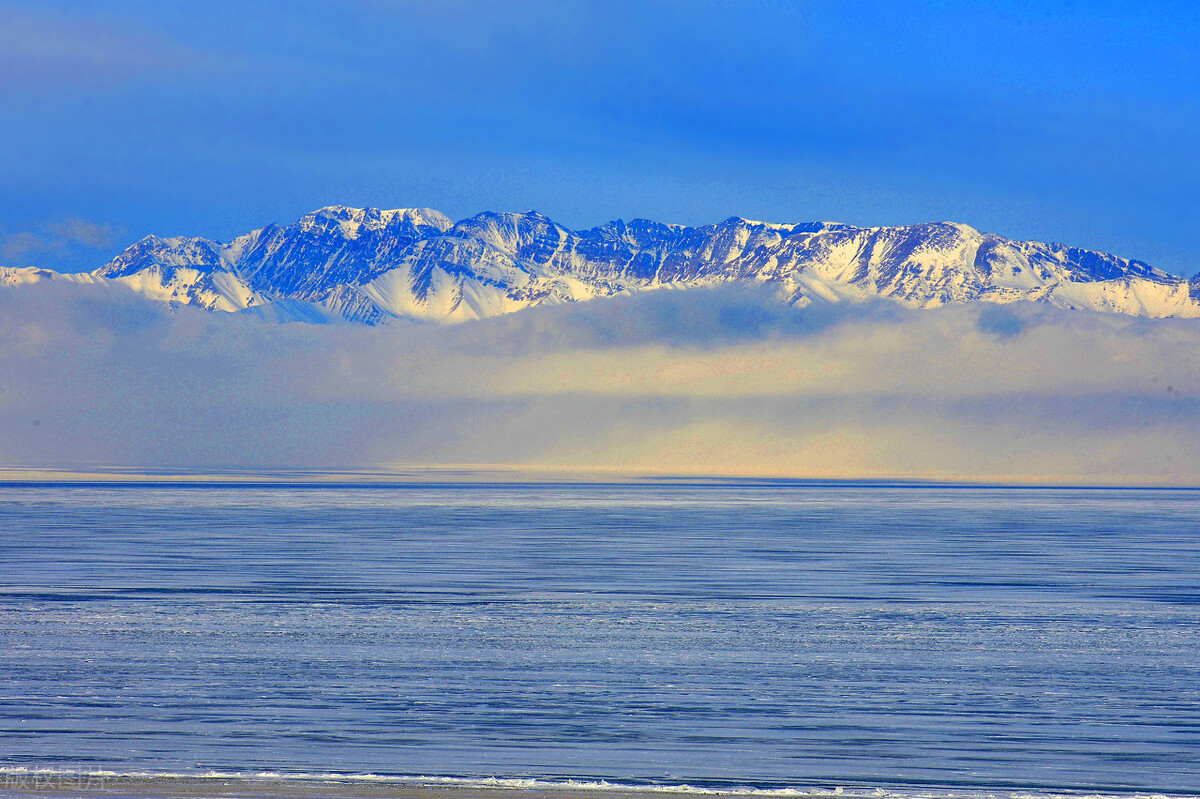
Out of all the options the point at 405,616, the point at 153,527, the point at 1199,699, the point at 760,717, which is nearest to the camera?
the point at 760,717

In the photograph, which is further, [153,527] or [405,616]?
[153,527]

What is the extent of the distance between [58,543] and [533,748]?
65061mm

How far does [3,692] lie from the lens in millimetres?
28359

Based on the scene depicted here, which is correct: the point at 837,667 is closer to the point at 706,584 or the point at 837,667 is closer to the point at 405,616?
the point at 405,616

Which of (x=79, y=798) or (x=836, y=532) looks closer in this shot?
(x=79, y=798)

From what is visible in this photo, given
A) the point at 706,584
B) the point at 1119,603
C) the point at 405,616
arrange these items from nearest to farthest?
the point at 405,616 → the point at 1119,603 → the point at 706,584

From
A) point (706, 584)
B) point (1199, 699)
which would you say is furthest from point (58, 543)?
point (1199, 699)

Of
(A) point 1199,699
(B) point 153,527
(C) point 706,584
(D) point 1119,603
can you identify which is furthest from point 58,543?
(A) point 1199,699

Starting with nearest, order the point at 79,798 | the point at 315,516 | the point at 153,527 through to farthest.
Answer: the point at 79,798
the point at 153,527
the point at 315,516

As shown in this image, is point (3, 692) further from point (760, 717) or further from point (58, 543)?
point (58, 543)

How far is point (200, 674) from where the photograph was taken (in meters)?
30.8

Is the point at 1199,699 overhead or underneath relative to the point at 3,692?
overhead

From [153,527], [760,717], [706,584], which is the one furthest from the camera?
[153,527]

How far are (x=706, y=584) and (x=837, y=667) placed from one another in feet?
75.0
